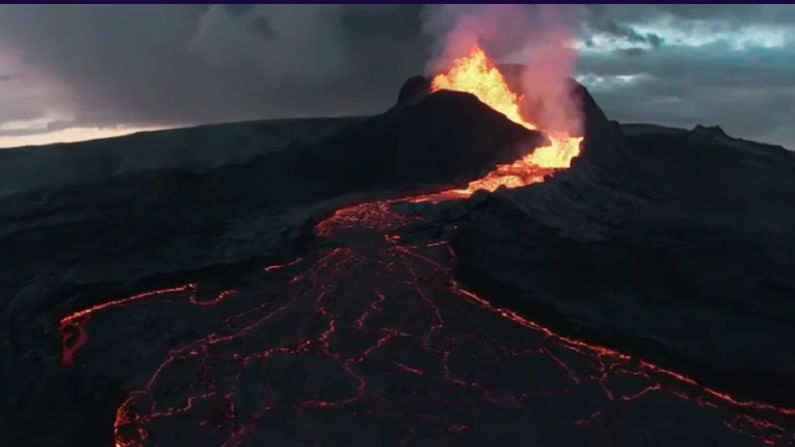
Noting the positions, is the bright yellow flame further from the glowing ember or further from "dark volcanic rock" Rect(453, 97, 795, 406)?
"dark volcanic rock" Rect(453, 97, 795, 406)

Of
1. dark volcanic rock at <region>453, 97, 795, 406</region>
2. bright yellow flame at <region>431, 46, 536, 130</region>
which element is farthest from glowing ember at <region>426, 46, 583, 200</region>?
dark volcanic rock at <region>453, 97, 795, 406</region>

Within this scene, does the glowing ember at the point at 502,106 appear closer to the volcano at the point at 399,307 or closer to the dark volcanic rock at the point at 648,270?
the volcano at the point at 399,307

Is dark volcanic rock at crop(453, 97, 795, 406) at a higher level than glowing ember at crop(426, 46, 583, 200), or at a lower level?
lower

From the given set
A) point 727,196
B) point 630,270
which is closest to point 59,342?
point 630,270

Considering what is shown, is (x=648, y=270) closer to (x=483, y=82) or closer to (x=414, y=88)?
(x=483, y=82)

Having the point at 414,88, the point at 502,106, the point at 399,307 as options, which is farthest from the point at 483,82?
the point at 399,307

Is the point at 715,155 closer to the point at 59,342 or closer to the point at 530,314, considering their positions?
the point at 530,314
